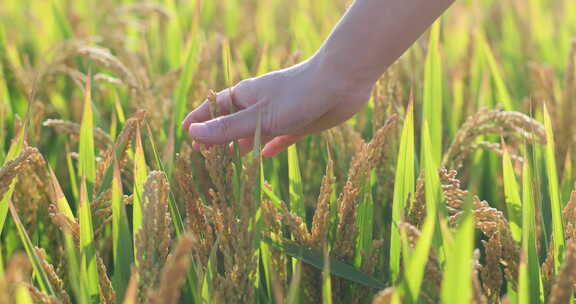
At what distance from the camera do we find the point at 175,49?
212cm

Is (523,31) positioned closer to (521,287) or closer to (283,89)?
(283,89)

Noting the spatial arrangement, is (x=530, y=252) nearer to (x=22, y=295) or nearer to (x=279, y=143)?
(x=279, y=143)

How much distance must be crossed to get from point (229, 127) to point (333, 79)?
17 cm

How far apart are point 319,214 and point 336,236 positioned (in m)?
0.07

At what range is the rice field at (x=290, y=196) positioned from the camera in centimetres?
83

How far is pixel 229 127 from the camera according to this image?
1.05 metres

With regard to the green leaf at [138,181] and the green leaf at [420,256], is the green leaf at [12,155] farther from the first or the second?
the green leaf at [420,256]

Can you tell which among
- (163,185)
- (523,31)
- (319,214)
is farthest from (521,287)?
(523,31)

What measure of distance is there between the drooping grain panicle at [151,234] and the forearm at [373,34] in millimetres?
339

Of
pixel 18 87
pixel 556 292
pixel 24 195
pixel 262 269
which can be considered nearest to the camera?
pixel 556 292

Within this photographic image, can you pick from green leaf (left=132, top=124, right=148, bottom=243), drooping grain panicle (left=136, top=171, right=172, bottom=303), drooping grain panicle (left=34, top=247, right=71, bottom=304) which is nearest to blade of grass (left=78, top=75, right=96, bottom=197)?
green leaf (left=132, top=124, right=148, bottom=243)

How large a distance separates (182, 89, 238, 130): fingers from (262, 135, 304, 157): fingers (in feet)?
0.31

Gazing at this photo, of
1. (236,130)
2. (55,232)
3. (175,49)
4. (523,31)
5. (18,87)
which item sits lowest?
(55,232)

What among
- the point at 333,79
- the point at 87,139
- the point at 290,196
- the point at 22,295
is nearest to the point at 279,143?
the point at 290,196
